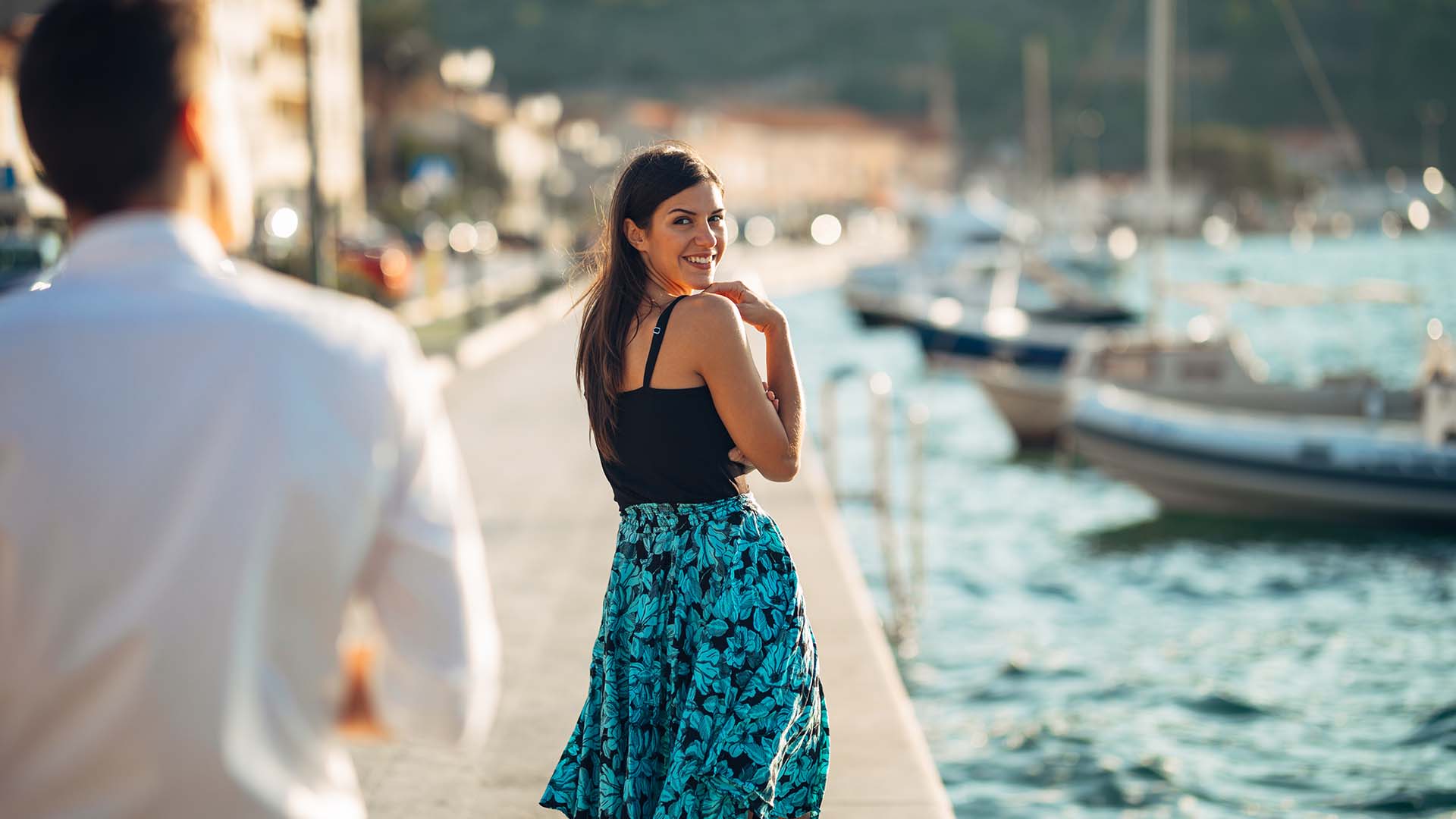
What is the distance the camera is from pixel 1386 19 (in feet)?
219

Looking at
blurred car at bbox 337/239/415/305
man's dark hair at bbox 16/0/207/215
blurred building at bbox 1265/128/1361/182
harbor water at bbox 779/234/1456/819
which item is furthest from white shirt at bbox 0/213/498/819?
blurred building at bbox 1265/128/1361/182

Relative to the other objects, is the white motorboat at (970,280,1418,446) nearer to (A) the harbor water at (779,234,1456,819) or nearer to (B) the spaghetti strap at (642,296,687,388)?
(A) the harbor water at (779,234,1456,819)

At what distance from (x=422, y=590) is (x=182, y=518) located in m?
0.25

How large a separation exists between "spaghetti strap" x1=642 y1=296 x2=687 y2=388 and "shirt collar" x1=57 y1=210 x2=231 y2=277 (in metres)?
1.63

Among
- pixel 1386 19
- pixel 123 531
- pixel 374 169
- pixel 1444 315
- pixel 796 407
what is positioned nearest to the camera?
pixel 123 531

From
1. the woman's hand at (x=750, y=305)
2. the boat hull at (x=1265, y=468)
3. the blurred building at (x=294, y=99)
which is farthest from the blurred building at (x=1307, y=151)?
the woman's hand at (x=750, y=305)

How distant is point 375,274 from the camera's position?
99.8ft

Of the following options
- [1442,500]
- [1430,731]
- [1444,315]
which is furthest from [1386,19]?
[1430,731]

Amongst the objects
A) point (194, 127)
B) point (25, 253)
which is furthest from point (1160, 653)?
point (194, 127)

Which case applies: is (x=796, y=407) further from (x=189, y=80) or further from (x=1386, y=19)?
(x=1386, y=19)

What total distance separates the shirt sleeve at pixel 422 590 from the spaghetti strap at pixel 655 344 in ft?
5.03

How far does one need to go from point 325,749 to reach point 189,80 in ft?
2.36

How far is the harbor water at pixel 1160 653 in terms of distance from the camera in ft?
25.4

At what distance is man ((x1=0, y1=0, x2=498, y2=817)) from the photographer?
4.97 feet
